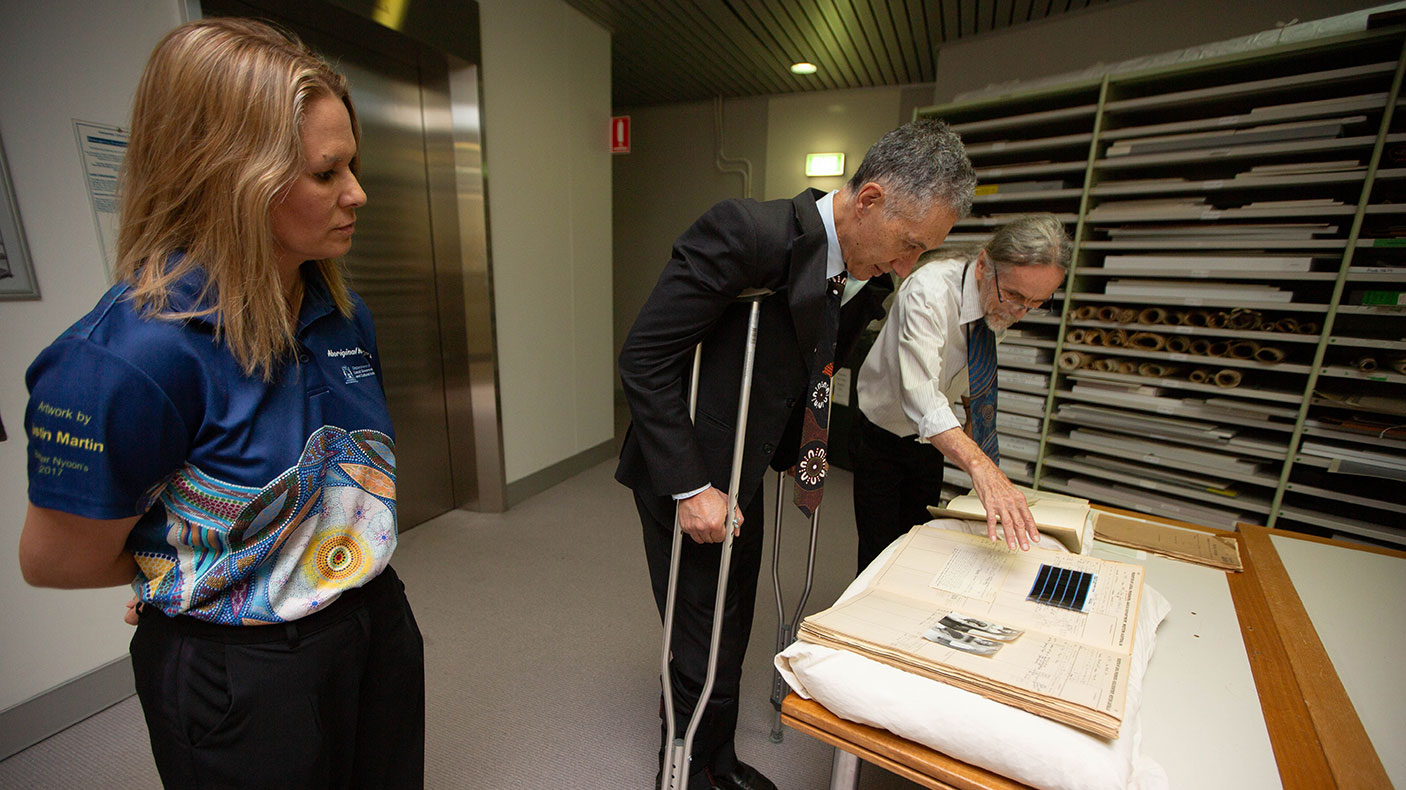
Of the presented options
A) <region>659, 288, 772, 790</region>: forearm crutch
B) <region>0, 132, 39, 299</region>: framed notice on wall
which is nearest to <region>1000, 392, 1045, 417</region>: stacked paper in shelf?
<region>659, 288, 772, 790</region>: forearm crutch

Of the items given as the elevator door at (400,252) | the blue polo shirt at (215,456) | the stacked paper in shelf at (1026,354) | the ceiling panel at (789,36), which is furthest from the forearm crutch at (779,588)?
the ceiling panel at (789,36)

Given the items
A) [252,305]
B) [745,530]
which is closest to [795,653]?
[745,530]

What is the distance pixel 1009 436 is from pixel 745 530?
2.29 meters

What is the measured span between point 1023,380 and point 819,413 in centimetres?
221

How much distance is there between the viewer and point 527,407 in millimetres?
3434

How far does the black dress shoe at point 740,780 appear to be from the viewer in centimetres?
150

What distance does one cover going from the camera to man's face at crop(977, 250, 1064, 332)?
4.90ft

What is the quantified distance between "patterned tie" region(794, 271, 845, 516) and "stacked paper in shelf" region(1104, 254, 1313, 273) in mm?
2178

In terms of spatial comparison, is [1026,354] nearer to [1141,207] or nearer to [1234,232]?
[1141,207]

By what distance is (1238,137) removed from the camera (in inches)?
89.7

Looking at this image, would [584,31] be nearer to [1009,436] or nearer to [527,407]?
[527,407]

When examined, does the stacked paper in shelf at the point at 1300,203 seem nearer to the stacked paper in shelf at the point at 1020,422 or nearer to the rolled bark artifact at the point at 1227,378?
the rolled bark artifact at the point at 1227,378

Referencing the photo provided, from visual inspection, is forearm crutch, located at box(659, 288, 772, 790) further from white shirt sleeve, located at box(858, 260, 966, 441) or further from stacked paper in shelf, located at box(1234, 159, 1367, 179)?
stacked paper in shelf, located at box(1234, 159, 1367, 179)

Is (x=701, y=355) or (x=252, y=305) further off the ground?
(x=252, y=305)
